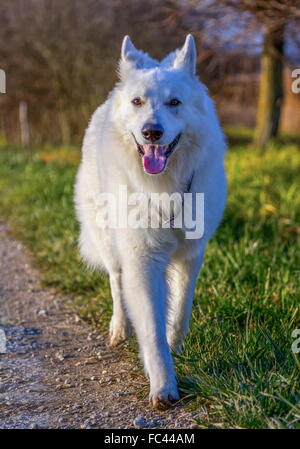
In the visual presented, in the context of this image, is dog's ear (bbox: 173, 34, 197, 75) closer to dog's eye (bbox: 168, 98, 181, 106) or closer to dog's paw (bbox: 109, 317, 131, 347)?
dog's eye (bbox: 168, 98, 181, 106)

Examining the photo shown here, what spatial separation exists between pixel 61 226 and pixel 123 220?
3329 millimetres

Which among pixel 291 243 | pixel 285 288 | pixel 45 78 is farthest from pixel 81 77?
pixel 285 288

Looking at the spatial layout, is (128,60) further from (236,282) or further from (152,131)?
(236,282)

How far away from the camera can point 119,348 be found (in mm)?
3957

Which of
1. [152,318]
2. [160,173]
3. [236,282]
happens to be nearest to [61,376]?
[152,318]

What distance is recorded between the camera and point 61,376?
3570 mm

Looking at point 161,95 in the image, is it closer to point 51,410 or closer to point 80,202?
point 80,202

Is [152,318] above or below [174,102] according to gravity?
below

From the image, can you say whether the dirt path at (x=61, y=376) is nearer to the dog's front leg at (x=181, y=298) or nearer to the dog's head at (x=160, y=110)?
the dog's front leg at (x=181, y=298)

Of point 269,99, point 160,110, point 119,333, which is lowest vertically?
point 119,333

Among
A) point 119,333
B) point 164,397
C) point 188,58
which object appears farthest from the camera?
point 119,333

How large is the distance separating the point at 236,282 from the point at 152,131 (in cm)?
176

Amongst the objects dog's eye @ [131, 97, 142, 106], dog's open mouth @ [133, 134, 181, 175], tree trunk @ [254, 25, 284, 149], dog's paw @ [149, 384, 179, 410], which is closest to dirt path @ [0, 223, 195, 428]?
dog's paw @ [149, 384, 179, 410]

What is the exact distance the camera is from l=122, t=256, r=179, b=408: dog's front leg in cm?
307
